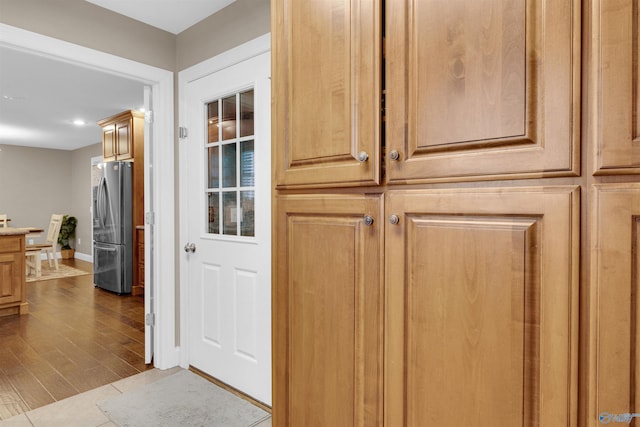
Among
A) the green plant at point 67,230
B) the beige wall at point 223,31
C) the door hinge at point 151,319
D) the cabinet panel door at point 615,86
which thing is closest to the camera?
the cabinet panel door at point 615,86

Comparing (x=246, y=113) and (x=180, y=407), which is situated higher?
(x=246, y=113)

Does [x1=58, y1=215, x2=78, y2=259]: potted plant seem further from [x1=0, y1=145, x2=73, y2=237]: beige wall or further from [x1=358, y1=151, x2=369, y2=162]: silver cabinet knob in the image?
[x1=358, y1=151, x2=369, y2=162]: silver cabinet knob

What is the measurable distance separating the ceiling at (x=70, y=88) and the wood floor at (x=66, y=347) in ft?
6.77

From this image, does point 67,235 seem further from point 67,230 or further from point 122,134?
point 122,134

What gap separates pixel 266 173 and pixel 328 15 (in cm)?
116

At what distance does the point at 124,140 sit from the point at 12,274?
219 cm

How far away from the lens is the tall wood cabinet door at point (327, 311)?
1.01 meters

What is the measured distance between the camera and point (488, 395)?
32.0 inches

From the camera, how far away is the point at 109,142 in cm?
564

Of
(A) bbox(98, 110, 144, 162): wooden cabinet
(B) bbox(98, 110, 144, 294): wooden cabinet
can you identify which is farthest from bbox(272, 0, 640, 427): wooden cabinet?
(A) bbox(98, 110, 144, 162): wooden cabinet

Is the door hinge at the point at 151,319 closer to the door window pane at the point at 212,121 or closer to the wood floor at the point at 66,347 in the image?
the wood floor at the point at 66,347

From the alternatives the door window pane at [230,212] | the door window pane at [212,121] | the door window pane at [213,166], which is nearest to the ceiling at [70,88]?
the door window pane at [212,121]

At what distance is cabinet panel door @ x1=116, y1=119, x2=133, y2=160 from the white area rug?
3.71 m

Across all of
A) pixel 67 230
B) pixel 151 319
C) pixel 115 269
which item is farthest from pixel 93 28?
pixel 67 230
